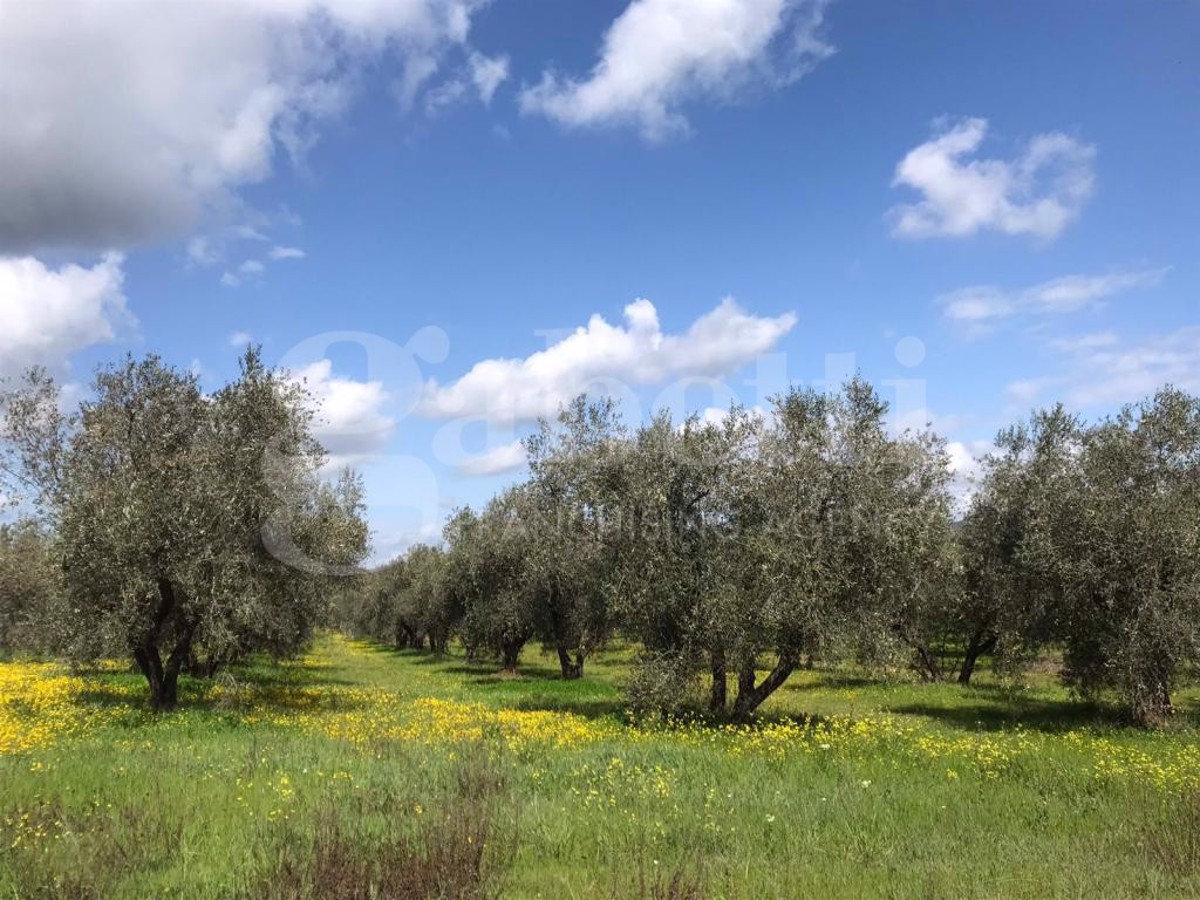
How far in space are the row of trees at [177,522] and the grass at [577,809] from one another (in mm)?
2604

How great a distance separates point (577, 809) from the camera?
11.6 m

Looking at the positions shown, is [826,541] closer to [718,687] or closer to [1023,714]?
[718,687]

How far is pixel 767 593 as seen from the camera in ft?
66.1

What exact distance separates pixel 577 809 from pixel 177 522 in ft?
47.0

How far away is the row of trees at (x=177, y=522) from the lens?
66.6 feet

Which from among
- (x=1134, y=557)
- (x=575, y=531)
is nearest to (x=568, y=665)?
(x=575, y=531)

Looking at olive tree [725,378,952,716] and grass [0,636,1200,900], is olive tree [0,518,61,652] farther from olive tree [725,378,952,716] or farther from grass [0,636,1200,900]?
olive tree [725,378,952,716]

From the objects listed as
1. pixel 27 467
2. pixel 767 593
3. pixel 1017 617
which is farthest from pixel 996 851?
pixel 27 467

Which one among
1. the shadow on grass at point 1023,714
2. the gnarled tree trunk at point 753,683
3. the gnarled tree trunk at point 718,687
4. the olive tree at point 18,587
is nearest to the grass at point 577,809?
the gnarled tree trunk at point 753,683

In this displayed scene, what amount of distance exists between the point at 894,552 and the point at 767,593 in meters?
3.54

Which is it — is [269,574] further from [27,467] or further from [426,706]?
[27,467]

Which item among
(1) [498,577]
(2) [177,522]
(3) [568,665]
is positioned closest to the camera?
(2) [177,522]

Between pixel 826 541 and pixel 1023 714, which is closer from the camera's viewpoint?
pixel 826 541

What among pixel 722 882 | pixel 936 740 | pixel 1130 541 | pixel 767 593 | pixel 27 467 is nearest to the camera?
pixel 722 882
